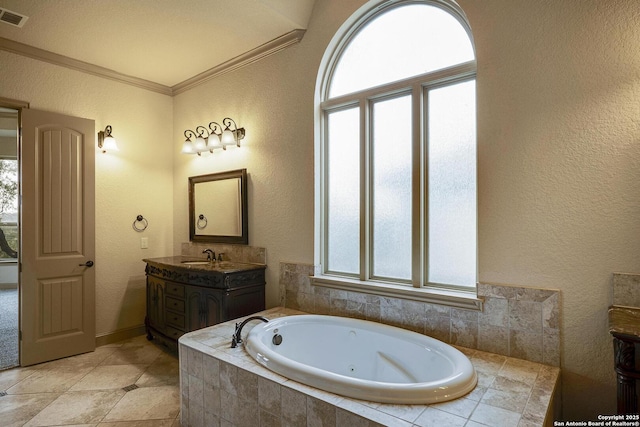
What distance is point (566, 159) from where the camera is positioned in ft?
5.92

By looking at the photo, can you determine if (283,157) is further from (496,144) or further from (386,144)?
(496,144)

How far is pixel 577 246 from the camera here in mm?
1776

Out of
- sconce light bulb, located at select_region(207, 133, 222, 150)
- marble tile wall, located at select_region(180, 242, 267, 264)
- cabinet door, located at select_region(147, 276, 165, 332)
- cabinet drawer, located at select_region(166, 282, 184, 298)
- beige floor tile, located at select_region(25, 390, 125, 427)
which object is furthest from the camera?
sconce light bulb, located at select_region(207, 133, 222, 150)

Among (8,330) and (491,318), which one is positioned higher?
(491,318)

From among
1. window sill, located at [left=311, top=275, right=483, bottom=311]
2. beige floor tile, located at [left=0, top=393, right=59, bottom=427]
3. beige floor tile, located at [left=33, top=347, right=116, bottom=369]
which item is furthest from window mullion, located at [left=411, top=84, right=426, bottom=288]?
beige floor tile, located at [left=33, top=347, right=116, bottom=369]

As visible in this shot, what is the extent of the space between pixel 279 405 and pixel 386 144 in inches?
71.9

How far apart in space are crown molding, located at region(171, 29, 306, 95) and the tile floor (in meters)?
2.81

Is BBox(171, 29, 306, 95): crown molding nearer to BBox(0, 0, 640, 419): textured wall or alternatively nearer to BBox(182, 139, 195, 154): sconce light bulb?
BBox(0, 0, 640, 419): textured wall

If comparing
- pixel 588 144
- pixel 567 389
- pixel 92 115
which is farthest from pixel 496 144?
pixel 92 115

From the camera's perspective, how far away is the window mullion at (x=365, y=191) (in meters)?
2.60

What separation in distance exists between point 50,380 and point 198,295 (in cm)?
128

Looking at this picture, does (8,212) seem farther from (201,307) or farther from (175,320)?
(201,307)

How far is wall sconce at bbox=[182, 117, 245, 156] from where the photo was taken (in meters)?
3.35

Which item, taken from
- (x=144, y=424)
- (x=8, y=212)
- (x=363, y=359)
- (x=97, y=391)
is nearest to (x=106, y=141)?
(x=97, y=391)
